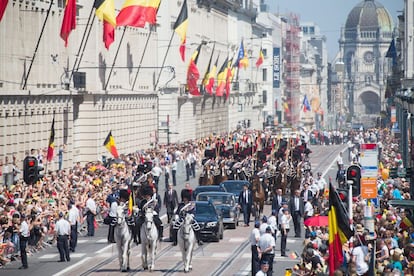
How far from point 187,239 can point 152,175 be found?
2126 centimetres

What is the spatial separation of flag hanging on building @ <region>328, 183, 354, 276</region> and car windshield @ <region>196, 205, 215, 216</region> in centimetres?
1577

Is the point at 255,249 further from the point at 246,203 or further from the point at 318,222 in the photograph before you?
the point at 246,203

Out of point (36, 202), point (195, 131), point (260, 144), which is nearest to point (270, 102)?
point (195, 131)

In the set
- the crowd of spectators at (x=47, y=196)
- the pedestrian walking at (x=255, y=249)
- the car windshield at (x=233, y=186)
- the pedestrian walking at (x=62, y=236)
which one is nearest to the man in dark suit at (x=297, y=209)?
the crowd of spectators at (x=47, y=196)

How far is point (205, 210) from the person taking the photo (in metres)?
39.9

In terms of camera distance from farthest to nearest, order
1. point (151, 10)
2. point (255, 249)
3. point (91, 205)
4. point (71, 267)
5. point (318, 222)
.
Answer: point (151, 10)
point (91, 205)
point (71, 267)
point (318, 222)
point (255, 249)

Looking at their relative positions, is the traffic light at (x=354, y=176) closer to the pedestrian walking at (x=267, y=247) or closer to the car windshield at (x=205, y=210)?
the pedestrian walking at (x=267, y=247)

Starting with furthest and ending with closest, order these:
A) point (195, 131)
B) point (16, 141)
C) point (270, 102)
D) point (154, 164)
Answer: point (270, 102)
point (195, 131)
point (154, 164)
point (16, 141)

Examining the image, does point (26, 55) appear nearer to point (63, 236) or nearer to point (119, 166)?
point (119, 166)

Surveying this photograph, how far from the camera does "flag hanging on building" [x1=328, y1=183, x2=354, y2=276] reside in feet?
77.9

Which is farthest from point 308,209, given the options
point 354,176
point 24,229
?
point 354,176

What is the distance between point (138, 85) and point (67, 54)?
19820mm

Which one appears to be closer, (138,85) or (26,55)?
(26,55)

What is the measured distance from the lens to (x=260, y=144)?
224 feet
